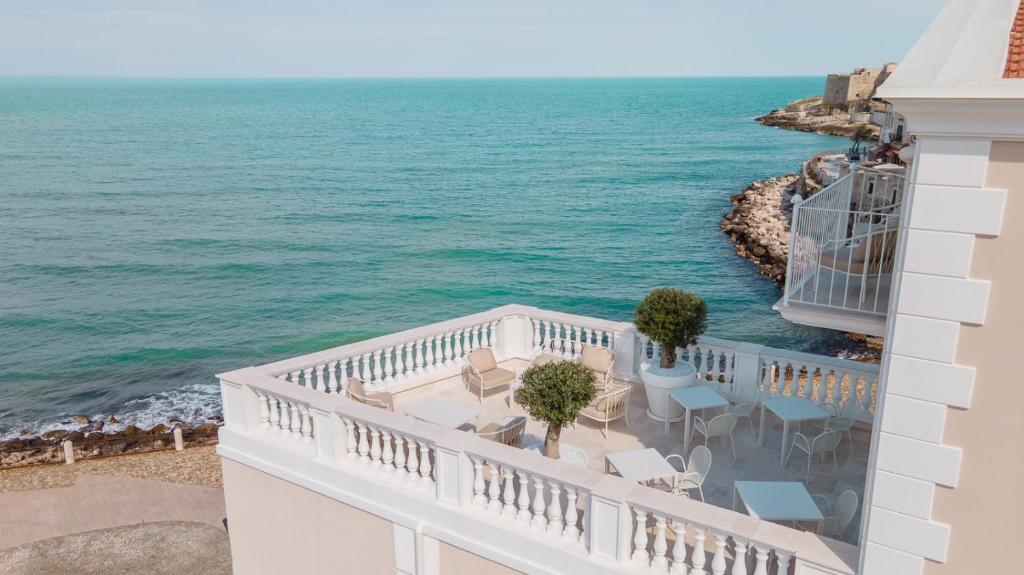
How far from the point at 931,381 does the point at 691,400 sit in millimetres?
4916

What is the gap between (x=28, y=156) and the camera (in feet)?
245

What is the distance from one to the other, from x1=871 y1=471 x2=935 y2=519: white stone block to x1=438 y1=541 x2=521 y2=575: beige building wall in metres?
3.45

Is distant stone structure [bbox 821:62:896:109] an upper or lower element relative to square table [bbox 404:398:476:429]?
upper

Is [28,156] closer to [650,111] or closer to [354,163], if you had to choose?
[354,163]

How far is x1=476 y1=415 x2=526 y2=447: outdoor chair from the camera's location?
8.53 m

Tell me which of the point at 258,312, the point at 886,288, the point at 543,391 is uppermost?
the point at 886,288

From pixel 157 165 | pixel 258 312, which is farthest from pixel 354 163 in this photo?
pixel 258 312

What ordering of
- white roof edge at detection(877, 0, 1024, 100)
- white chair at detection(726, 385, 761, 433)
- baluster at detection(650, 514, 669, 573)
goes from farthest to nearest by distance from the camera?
white chair at detection(726, 385, 761, 433) → baluster at detection(650, 514, 669, 573) → white roof edge at detection(877, 0, 1024, 100)

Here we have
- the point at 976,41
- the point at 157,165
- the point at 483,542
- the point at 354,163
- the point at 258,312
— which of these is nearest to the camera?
the point at 976,41

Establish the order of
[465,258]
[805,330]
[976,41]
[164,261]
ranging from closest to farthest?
[976,41], [805,330], [164,261], [465,258]

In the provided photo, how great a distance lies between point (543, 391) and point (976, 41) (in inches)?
203

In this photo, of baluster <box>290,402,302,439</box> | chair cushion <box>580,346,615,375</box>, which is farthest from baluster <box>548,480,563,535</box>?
chair cushion <box>580,346,615,375</box>

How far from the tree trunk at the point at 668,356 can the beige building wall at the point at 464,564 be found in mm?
4334

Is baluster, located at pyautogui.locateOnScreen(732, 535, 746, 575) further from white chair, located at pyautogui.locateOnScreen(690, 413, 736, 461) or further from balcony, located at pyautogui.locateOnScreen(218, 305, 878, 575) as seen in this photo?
white chair, located at pyautogui.locateOnScreen(690, 413, 736, 461)
